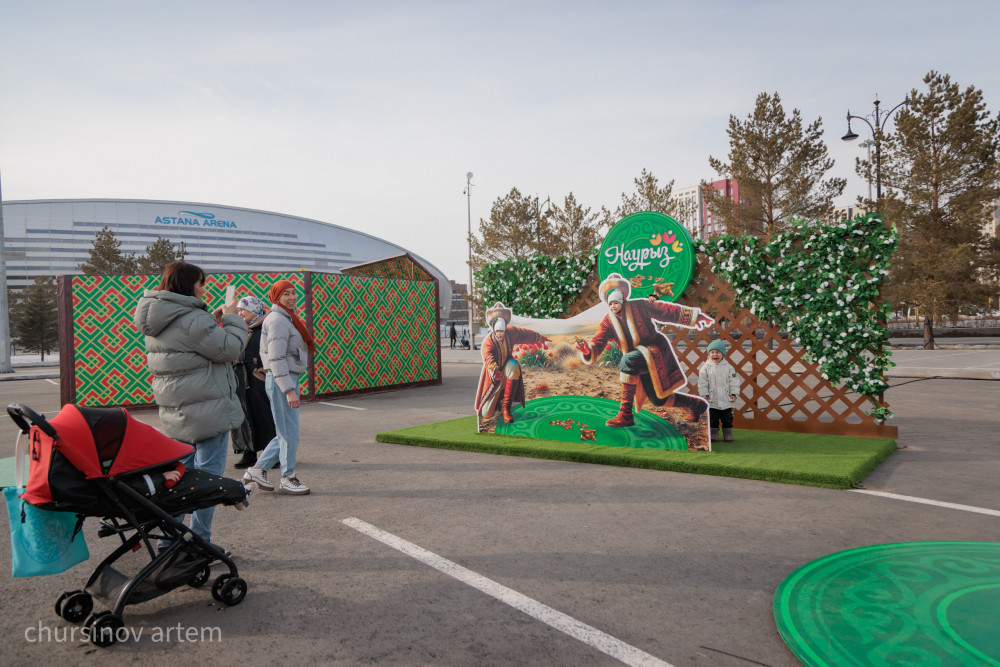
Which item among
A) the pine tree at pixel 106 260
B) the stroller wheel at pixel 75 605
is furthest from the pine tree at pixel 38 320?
the stroller wheel at pixel 75 605

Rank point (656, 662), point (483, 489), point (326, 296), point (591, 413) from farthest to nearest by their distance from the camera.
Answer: point (326, 296)
point (591, 413)
point (483, 489)
point (656, 662)

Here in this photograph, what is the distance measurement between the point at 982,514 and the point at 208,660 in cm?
467

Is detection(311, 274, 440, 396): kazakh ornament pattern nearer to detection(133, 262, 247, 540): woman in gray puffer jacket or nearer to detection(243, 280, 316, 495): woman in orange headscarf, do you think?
detection(243, 280, 316, 495): woman in orange headscarf

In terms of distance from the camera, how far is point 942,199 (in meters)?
21.8

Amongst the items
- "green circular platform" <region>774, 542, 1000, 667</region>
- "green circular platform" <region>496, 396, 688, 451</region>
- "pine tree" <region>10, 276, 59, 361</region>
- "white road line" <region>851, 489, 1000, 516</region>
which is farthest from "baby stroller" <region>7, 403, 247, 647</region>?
"pine tree" <region>10, 276, 59, 361</region>

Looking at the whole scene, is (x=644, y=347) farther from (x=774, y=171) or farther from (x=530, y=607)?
(x=774, y=171)

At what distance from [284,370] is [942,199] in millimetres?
25442

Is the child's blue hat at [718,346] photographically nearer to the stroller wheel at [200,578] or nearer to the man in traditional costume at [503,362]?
the man in traditional costume at [503,362]

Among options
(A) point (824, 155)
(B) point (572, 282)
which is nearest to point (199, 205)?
(A) point (824, 155)

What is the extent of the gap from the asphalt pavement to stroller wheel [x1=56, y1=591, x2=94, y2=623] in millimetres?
76

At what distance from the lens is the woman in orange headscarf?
4629 mm

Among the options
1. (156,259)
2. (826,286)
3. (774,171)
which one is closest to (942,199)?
(774,171)

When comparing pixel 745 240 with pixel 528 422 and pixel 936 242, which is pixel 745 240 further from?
pixel 936 242

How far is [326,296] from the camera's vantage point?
38.9 feet
